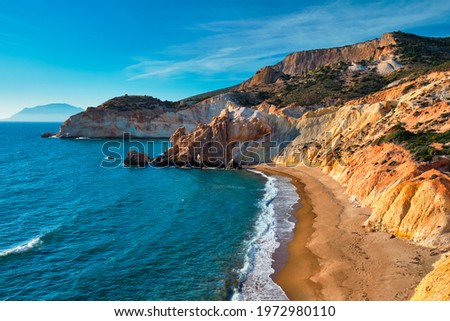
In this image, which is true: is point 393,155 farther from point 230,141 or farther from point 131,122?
point 131,122

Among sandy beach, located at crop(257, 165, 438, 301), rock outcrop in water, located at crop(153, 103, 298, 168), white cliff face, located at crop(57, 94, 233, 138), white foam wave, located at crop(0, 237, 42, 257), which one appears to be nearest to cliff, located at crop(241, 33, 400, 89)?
white cliff face, located at crop(57, 94, 233, 138)

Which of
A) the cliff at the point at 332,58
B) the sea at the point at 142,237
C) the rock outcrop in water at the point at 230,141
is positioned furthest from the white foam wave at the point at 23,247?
the cliff at the point at 332,58

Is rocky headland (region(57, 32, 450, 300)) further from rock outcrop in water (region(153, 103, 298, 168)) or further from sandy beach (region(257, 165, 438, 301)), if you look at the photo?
sandy beach (region(257, 165, 438, 301))

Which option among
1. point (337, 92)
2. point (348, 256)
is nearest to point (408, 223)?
point (348, 256)

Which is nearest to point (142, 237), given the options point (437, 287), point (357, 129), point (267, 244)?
point (267, 244)

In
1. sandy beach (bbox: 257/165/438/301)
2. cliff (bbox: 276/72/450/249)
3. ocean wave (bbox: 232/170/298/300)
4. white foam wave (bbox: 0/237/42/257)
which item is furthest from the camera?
white foam wave (bbox: 0/237/42/257)

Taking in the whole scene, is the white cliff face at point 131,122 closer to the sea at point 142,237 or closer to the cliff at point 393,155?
the cliff at point 393,155
